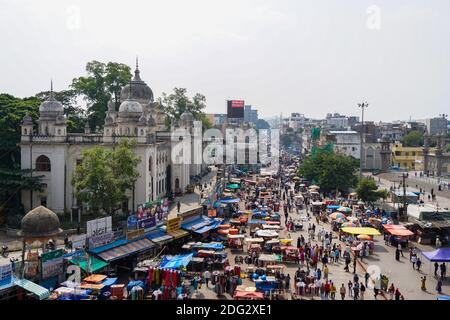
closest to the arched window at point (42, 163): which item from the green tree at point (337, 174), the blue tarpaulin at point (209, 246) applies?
the blue tarpaulin at point (209, 246)

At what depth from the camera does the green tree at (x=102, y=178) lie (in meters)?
26.7

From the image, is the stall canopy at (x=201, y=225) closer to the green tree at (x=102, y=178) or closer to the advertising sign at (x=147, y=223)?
the advertising sign at (x=147, y=223)

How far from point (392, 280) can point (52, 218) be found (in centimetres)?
Result: 1506

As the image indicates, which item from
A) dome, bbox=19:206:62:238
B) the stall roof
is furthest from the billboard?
dome, bbox=19:206:62:238

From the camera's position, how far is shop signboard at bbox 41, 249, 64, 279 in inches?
695

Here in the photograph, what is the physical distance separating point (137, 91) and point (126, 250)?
2598 cm

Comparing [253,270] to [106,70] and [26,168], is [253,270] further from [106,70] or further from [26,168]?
[106,70]

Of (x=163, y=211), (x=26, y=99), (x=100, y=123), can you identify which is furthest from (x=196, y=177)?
(x=163, y=211)

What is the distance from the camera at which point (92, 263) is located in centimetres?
1948

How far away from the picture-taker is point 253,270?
2133 cm

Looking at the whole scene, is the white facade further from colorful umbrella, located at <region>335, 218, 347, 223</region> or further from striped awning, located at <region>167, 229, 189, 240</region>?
striped awning, located at <region>167, 229, 189, 240</region>

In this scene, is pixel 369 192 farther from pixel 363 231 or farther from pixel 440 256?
pixel 440 256

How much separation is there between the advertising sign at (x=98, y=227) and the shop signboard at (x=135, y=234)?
1.22m

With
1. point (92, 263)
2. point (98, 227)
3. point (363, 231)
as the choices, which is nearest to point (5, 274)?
point (92, 263)
